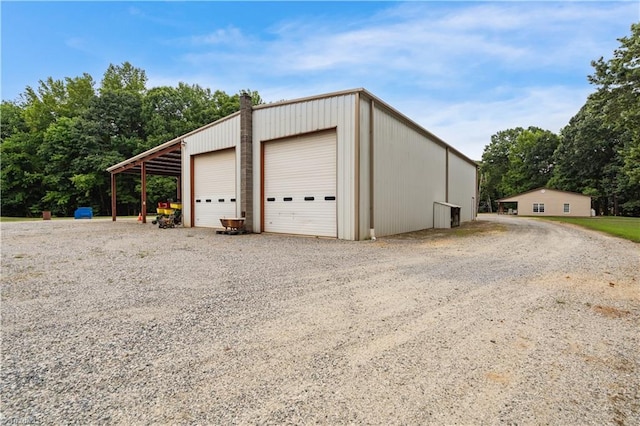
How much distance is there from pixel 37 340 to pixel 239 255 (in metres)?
4.67

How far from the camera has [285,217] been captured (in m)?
11.8

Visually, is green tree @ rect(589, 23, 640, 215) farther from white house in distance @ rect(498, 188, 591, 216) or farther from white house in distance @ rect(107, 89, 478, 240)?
white house in distance @ rect(498, 188, 591, 216)

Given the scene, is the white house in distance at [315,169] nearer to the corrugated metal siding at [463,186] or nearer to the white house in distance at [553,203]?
the corrugated metal siding at [463,186]

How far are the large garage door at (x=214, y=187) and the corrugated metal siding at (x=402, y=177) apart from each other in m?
6.42

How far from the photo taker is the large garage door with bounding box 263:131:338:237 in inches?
419

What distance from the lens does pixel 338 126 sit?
10.2 meters

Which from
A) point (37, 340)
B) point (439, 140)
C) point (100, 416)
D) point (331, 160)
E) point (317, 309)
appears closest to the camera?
point (100, 416)

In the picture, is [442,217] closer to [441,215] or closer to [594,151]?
[441,215]

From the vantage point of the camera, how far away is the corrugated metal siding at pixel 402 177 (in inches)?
440

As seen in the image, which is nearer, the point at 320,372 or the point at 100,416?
the point at 100,416

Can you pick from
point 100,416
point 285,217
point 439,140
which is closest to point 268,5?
point 285,217

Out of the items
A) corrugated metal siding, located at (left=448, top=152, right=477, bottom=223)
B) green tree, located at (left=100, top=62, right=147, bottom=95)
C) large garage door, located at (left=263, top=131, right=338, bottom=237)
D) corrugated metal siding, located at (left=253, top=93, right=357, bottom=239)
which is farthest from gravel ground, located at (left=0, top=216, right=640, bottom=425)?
green tree, located at (left=100, top=62, right=147, bottom=95)

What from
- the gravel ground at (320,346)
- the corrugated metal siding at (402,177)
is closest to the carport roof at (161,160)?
the corrugated metal siding at (402,177)

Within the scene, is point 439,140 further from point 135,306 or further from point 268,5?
point 135,306
